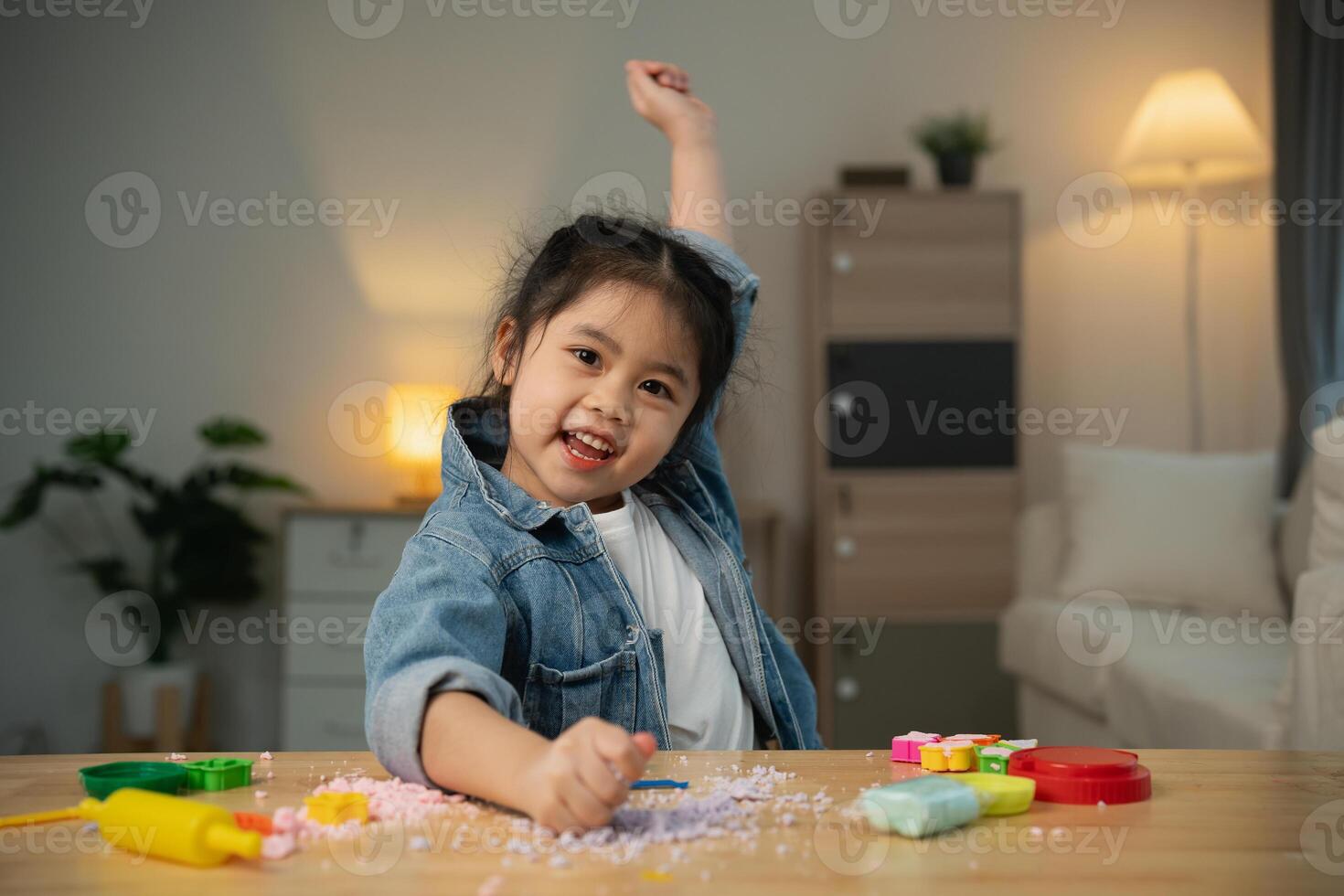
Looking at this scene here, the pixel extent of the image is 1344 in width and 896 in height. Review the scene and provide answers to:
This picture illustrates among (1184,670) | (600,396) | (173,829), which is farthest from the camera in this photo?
(1184,670)

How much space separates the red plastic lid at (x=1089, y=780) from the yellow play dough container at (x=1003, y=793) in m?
0.02

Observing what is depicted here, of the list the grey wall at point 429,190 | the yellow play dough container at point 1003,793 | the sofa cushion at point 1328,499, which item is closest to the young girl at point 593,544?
the yellow play dough container at point 1003,793

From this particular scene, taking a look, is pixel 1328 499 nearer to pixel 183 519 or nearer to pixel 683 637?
pixel 683 637

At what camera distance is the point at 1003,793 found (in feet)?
2.22

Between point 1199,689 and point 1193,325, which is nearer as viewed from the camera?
point 1199,689

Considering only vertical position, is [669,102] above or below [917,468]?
above

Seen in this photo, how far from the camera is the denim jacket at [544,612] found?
2.43 ft

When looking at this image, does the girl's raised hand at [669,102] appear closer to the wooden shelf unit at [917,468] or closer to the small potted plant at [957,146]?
the wooden shelf unit at [917,468]

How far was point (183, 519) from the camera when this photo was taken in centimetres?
348

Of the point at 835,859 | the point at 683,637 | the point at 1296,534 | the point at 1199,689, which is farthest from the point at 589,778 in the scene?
the point at 1296,534

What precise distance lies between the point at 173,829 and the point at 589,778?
0.66ft

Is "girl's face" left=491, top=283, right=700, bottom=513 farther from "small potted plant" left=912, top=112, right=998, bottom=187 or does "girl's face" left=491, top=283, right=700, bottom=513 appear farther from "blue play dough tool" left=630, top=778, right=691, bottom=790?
"small potted plant" left=912, top=112, right=998, bottom=187

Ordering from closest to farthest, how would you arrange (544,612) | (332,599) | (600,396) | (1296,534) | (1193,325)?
(544,612)
(600,396)
(1296,534)
(332,599)
(1193,325)

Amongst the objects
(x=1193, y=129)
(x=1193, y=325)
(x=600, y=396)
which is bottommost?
(x=600, y=396)
